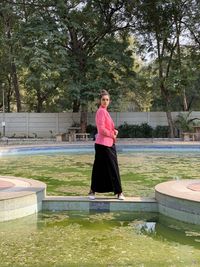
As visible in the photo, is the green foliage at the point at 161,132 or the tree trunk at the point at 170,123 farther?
the green foliage at the point at 161,132

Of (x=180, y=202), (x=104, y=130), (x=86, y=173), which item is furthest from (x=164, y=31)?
(x=180, y=202)

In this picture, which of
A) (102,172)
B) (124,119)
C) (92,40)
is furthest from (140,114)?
(102,172)

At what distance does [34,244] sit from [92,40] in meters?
16.6

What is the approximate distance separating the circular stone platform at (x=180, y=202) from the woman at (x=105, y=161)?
1.80ft

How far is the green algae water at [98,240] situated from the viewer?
3.66 metres

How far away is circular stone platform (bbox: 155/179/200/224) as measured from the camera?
477cm

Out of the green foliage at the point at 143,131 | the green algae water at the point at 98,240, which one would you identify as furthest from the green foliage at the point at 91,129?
the green algae water at the point at 98,240

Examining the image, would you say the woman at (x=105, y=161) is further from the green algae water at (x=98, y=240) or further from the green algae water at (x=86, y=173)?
the green algae water at (x=86, y=173)

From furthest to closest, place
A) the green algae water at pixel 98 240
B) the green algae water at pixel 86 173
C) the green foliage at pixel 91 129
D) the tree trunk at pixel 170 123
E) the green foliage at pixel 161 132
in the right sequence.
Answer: the green foliage at pixel 91 129 < the green foliage at pixel 161 132 < the tree trunk at pixel 170 123 < the green algae water at pixel 86 173 < the green algae water at pixel 98 240

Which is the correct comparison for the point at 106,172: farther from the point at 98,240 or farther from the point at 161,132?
the point at 161,132

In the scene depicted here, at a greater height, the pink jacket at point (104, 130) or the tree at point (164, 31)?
the tree at point (164, 31)

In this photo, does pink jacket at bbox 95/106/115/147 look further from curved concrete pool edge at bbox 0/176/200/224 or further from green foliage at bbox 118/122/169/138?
green foliage at bbox 118/122/169/138

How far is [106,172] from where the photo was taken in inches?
213

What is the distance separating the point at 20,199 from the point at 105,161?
3.72ft
